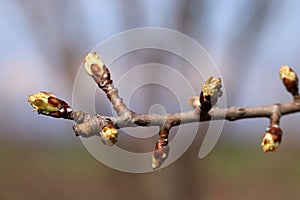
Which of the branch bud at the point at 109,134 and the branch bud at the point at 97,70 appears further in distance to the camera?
the branch bud at the point at 97,70

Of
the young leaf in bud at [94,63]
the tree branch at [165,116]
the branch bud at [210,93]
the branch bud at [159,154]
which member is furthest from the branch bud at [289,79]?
the young leaf in bud at [94,63]

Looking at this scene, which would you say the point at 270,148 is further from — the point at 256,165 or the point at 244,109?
the point at 256,165

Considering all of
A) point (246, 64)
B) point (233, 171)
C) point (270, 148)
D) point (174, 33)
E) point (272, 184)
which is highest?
point (233, 171)

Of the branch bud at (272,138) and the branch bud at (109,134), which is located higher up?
the branch bud at (109,134)

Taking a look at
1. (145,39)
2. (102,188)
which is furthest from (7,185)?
(145,39)

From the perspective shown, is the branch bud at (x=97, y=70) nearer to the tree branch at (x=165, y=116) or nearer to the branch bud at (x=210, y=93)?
the tree branch at (x=165, y=116)

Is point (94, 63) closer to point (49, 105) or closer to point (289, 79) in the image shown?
point (49, 105)

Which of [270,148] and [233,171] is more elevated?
[233,171]
